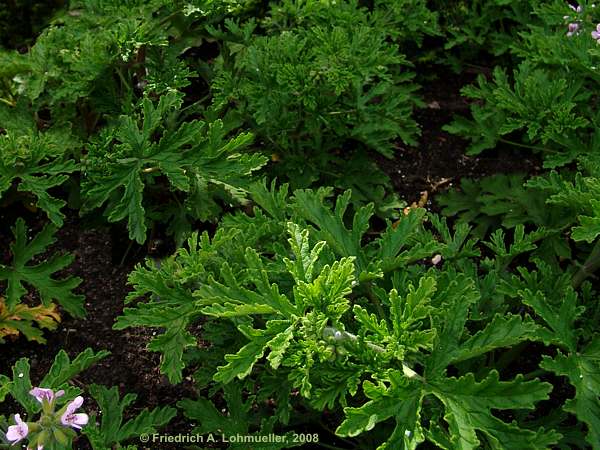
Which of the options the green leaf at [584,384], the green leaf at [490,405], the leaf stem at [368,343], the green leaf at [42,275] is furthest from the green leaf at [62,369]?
the green leaf at [584,384]

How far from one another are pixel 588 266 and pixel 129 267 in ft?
6.96

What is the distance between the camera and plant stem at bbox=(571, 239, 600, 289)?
311 cm

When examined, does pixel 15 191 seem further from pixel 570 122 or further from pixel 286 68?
pixel 570 122

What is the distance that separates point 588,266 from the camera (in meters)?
3.15

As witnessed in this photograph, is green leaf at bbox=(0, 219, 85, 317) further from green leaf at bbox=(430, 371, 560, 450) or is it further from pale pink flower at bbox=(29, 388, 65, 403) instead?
green leaf at bbox=(430, 371, 560, 450)

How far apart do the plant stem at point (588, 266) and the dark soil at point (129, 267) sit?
3.60 feet

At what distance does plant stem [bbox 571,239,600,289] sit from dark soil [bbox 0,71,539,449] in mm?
1097

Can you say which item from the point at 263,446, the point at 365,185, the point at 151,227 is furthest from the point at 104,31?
the point at 263,446

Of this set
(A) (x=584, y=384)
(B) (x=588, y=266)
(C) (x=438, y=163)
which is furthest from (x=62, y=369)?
(C) (x=438, y=163)

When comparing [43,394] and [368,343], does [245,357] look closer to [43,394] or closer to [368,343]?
[368,343]

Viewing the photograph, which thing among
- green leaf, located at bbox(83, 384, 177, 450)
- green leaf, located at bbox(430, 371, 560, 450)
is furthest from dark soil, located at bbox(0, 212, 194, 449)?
green leaf, located at bbox(430, 371, 560, 450)

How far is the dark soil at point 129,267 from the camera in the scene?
339cm

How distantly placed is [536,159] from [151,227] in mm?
2133

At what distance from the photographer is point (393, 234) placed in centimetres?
273
